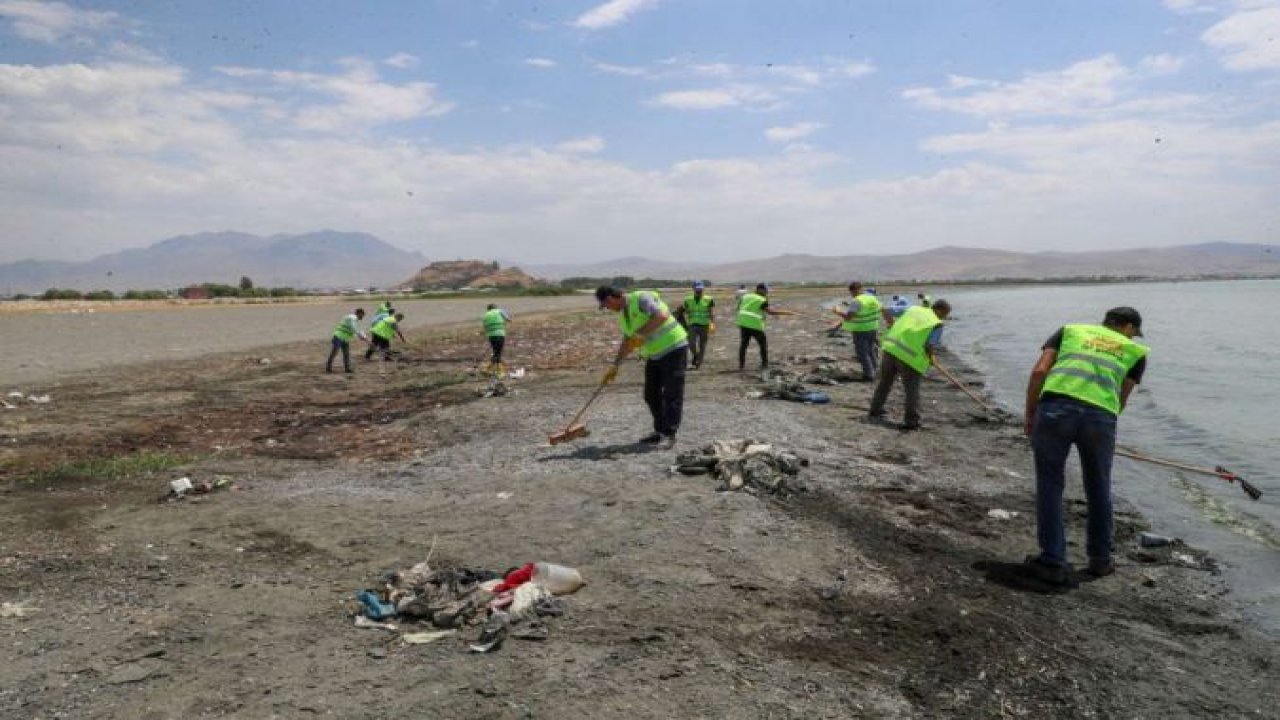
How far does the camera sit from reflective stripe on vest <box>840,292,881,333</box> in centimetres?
1452

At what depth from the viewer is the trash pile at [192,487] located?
761cm

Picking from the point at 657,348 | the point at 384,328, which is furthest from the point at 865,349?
the point at 384,328

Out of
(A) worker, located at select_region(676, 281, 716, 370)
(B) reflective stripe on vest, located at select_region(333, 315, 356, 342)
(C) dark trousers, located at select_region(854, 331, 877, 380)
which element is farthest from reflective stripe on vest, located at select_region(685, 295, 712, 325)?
(B) reflective stripe on vest, located at select_region(333, 315, 356, 342)

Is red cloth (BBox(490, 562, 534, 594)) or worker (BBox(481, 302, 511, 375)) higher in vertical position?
worker (BBox(481, 302, 511, 375))

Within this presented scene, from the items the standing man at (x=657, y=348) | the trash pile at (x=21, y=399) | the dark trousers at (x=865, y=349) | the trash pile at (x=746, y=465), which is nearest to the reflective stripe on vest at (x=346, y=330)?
the trash pile at (x=21, y=399)

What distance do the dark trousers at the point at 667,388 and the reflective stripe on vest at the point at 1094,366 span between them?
161 inches

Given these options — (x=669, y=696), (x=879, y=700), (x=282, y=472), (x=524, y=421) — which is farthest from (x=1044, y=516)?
(x=282, y=472)

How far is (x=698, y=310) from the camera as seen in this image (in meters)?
15.9

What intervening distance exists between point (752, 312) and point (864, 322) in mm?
2327

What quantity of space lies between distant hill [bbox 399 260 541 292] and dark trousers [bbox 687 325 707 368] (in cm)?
12574

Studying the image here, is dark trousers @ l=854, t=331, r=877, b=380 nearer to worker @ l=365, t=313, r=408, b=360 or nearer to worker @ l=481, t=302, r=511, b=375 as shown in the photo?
worker @ l=481, t=302, r=511, b=375

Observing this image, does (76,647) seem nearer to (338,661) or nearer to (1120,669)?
(338,661)

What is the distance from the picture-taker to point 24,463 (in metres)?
9.27

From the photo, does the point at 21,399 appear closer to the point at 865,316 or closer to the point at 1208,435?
the point at 865,316
